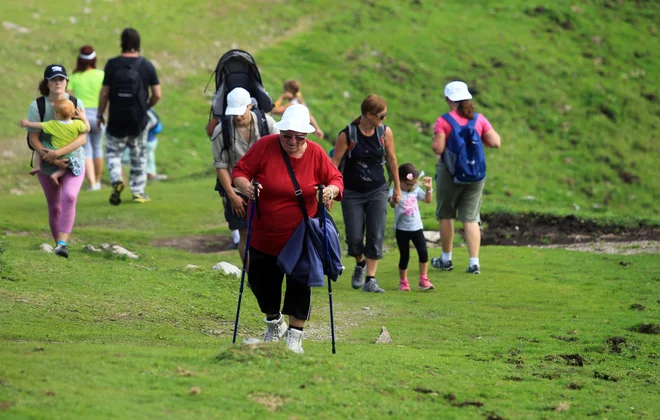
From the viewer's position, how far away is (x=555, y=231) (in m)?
18.8

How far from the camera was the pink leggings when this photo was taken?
12.9 m

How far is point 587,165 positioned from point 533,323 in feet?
56.2

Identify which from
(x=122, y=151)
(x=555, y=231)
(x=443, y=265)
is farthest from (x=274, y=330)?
(x=555, y=231)

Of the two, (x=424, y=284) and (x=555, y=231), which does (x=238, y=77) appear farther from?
(x=555, y=231)

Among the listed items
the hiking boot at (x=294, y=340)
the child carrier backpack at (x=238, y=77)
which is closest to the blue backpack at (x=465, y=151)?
the child carrier backpack at (x=238, y=77)

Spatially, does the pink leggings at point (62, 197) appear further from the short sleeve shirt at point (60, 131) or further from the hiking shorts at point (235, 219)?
the hiking shorts at point (235, 219)

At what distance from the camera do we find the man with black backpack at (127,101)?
17391mm

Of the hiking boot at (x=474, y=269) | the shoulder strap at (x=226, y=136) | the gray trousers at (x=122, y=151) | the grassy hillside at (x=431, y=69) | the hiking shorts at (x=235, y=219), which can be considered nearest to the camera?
the shoulder strap at (x=226, y=136)

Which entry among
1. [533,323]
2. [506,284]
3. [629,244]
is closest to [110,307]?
[533,323]

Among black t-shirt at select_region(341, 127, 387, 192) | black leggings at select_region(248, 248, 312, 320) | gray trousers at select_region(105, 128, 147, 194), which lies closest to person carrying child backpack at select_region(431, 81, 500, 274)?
black t-shirt at select_region(341, 127, 387, 192)

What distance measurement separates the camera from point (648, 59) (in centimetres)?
3444

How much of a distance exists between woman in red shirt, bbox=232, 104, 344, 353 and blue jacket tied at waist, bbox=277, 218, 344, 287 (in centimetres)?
9

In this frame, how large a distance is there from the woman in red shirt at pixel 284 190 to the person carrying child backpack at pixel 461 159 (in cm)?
498

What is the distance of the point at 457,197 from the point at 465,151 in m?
0.77
